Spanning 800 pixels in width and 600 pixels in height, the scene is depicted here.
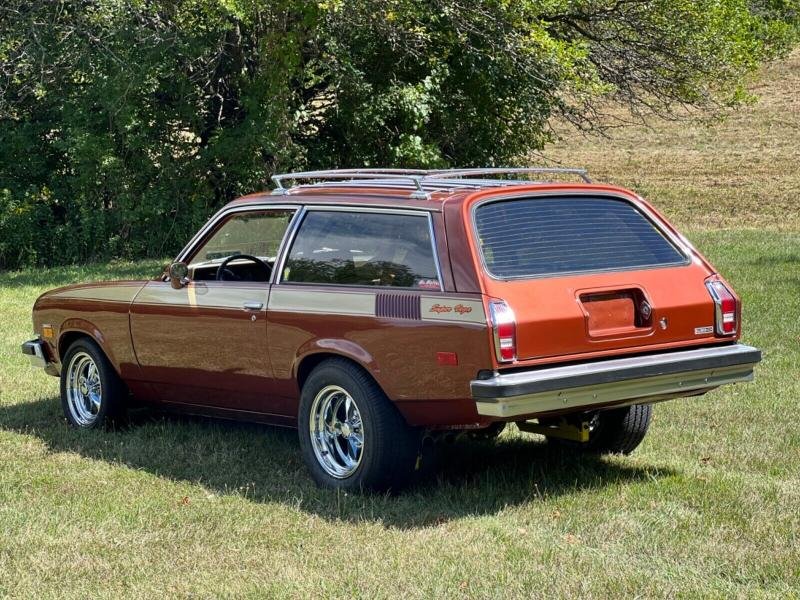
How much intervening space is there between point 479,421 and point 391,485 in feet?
2.25

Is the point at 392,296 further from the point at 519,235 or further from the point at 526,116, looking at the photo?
the point at 526,116

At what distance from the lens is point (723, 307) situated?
6781 mm

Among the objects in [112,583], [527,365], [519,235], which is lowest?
[112,583]

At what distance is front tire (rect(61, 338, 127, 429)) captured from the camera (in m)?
8.47

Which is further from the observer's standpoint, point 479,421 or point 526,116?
point 526,116

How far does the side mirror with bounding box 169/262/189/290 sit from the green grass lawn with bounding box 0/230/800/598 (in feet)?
3.36

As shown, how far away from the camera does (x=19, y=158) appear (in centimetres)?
2231

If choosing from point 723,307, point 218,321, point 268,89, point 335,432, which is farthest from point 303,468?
point 268,89

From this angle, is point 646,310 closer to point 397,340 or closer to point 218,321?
point 397,340

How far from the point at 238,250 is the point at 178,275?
1.40 ft

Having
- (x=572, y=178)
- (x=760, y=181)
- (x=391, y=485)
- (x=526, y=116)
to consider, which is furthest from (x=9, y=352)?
(x=760, y=181)

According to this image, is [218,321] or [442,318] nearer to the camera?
[442,318]

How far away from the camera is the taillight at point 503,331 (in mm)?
5941

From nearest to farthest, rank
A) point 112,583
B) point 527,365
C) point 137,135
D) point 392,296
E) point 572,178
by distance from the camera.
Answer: point 112,583 < point 527,365 < point 392,296 < point 137,135 < point 572,178
